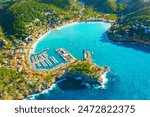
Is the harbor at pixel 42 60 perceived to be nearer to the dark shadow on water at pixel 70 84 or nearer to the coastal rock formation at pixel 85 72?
the coastal rock formation at pixel 85 72

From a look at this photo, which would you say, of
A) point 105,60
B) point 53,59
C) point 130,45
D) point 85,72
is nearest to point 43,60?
point 53,59

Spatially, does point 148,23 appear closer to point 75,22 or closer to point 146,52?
point 146,52

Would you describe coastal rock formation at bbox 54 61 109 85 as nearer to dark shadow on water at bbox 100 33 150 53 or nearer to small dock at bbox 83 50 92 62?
small dock at bbox 83 50 92 62

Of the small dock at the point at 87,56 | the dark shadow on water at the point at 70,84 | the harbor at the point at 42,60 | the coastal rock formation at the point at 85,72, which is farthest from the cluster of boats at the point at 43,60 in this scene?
the dark shadow on water at the point at 70,84

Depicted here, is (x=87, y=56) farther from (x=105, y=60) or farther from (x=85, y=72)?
(x=85, y=72)

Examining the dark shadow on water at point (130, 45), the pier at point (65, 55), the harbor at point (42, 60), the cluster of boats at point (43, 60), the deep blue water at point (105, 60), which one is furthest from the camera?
the dark shadow on water at point (130, 45)

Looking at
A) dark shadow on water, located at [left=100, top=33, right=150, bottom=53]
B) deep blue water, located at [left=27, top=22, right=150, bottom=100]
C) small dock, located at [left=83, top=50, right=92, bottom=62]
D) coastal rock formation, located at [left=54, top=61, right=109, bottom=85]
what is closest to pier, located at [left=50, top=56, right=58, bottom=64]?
deep blue water, located at [left=27, top=22, right=150, bottom=100]

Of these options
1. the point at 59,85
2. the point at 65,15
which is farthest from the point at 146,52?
the point at 65,15
